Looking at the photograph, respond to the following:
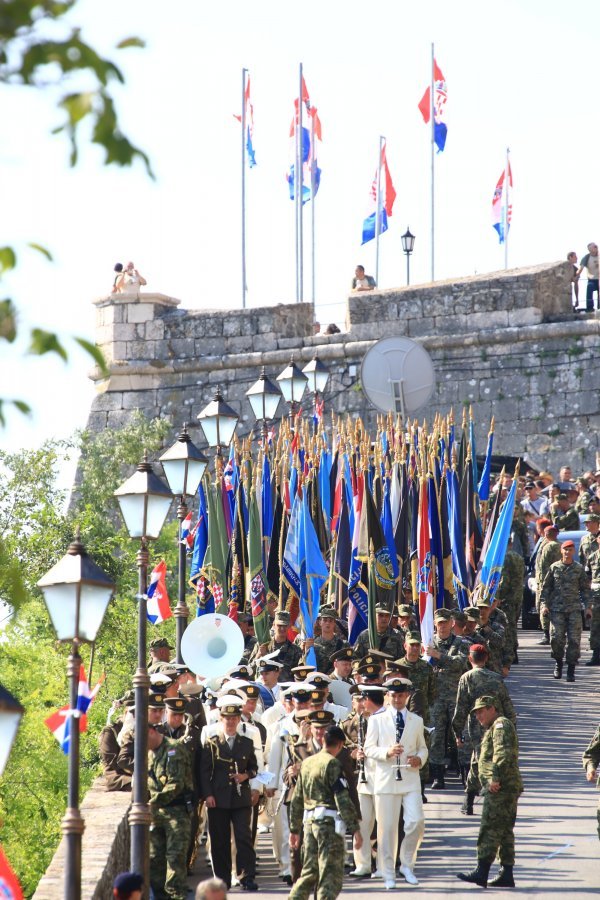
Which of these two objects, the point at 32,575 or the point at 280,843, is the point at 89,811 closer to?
the point at 280,843

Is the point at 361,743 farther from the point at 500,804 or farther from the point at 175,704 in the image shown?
the point at 175,704

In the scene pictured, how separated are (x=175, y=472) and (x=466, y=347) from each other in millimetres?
16698

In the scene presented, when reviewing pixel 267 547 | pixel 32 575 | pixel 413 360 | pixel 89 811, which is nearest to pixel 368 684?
pixel 89 811

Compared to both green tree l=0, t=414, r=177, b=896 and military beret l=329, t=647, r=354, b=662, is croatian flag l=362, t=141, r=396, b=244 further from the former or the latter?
military beret l=329, t=647, r=354, b=662

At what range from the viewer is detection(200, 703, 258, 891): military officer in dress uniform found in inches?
429

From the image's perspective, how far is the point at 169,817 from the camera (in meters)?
10.4

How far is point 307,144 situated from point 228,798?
25.1 metres

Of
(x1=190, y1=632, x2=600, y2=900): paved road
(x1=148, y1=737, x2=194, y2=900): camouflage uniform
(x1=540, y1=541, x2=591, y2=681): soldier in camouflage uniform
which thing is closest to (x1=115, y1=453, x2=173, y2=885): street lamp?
(x1=148, y1=737, x2=194, y2=900): camouflage uniform

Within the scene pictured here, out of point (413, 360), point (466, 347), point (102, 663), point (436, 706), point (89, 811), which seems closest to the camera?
point (89, 811)

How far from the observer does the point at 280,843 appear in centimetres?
1145

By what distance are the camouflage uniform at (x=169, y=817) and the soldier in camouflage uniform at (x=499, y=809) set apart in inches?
72.2

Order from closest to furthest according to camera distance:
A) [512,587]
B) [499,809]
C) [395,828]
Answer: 1. [499,809]
2. [395,828]
3. [512,587]

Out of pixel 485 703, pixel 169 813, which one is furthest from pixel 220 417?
pixel 169 813

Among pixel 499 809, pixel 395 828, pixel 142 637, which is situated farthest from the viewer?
pixel 395 828
